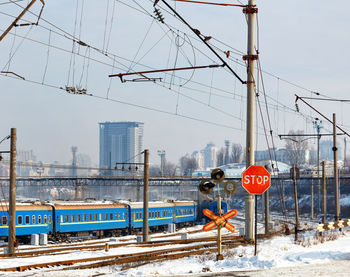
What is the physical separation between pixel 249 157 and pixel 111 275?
8.40 meters

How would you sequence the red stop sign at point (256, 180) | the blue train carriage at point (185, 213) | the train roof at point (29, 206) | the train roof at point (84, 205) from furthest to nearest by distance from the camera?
the blue train carriage at point (185, 213) → the train roof at point (84, 205) → the train roof at point (29, 206) → the red stop sign at point (256, 180)

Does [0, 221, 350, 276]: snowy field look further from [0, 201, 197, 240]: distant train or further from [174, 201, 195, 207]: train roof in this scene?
[174, 201, 195, 207]: train roof

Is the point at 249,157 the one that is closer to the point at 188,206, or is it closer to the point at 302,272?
the point at 302,272

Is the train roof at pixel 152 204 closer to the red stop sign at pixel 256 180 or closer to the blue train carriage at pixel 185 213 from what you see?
the blue train carriage at pixel 185 213

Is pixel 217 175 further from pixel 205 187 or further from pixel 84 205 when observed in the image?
pixel 84 205

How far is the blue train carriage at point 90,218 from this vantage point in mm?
42594

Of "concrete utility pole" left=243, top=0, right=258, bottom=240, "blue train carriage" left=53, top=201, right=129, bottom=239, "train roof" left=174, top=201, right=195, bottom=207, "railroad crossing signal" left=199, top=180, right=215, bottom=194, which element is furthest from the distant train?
"railroad crossing signal" left=199, top=180, right=215, bottom=194

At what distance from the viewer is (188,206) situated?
64.2m

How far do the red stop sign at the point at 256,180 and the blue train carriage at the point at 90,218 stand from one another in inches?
1021

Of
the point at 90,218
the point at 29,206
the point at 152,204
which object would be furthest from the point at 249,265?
the point at 152,204

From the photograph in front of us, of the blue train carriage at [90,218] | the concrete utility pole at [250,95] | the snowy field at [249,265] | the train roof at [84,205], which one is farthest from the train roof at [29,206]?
the concrete utility pole at [250,95]

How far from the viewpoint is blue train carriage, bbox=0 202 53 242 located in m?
38.3

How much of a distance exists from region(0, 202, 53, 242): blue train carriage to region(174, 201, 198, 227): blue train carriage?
2112 centimetres

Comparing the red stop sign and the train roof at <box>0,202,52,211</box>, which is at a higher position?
the red stop sign
